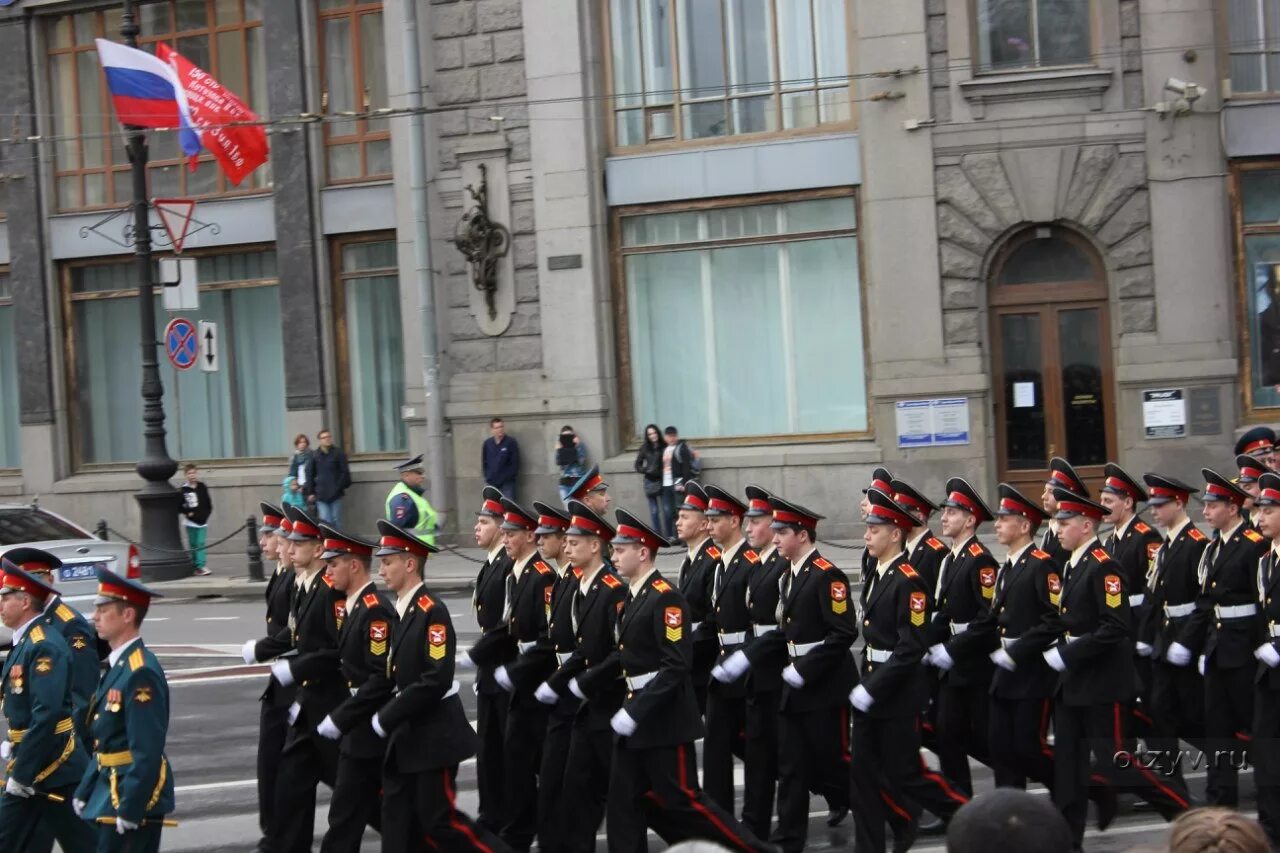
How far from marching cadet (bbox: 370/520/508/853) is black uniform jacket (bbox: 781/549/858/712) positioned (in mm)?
1951

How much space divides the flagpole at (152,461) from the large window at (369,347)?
3.15m

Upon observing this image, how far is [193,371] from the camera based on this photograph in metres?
29.0

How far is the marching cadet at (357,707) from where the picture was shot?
8844mm

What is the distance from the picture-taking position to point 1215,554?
35.0 ft

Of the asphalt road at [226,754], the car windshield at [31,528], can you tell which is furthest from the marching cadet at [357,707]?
the car windshield at [31,528]

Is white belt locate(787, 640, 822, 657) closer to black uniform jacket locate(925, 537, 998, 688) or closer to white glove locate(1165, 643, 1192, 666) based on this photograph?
black uniform jacket locate(925, 537, 998, 688)

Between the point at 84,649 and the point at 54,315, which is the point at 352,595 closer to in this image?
the point at 84,649

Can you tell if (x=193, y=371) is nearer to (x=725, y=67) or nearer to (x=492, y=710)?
(x=725, y=67)

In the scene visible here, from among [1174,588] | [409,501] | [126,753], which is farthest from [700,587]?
[409,501]

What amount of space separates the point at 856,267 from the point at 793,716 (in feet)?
48.8

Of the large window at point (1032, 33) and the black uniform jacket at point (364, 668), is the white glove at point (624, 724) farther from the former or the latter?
the large window at point (1032, 33)

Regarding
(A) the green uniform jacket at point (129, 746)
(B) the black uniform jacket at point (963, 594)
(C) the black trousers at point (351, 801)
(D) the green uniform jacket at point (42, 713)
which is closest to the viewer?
(A) the green uniform jacket at point (129, 746)

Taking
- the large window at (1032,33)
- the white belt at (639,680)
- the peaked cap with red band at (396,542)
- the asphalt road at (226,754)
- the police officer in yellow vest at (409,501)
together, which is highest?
the large window at (1032,33)

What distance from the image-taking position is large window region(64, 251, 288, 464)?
2817 cm
